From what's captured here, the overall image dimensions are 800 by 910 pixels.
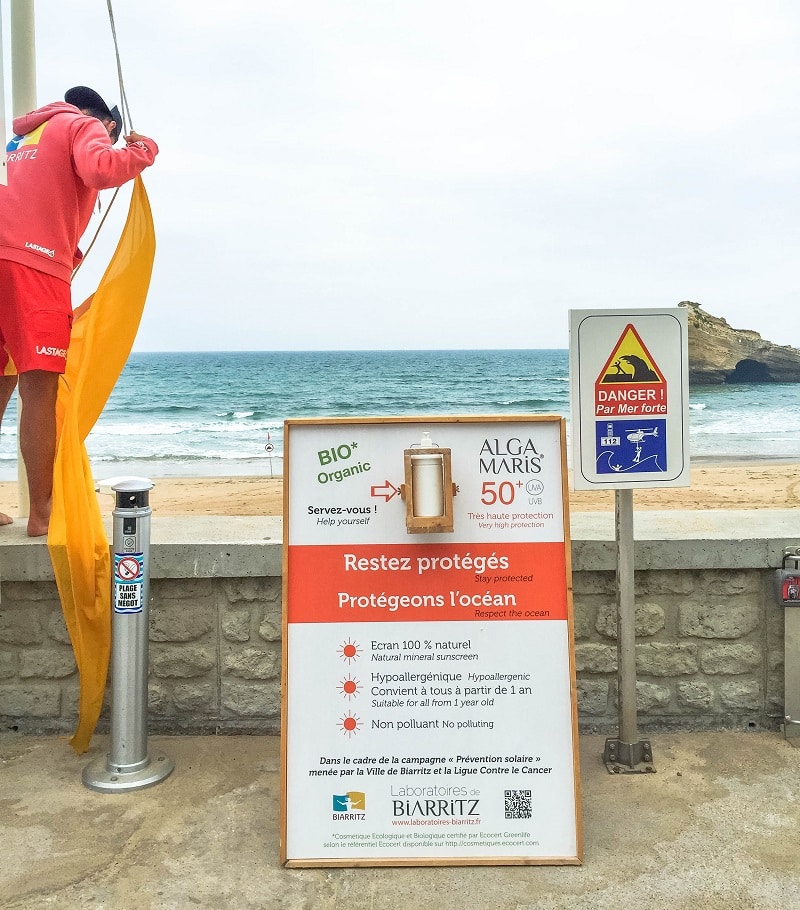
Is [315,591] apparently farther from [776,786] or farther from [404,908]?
[776,786]

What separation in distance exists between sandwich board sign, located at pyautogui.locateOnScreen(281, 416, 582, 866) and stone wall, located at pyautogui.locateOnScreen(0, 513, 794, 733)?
0.59 m

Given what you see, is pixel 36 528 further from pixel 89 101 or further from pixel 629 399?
pixel 629 399

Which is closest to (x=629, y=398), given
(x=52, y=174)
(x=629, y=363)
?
(x=629, y=363)

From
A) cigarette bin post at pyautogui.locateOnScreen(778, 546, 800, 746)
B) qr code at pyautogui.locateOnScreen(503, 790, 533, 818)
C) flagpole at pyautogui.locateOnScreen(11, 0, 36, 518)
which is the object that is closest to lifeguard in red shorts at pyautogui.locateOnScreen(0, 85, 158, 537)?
flagpole at pyautogui.locateOnScreen(11, 0, 36, 518)

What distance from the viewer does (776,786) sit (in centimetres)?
271

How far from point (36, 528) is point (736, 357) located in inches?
1421

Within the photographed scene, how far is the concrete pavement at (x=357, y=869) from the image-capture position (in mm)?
2148

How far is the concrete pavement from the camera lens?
2.15m

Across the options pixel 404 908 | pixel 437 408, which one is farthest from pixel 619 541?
pixel 437 408

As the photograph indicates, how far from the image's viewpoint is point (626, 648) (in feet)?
9.11

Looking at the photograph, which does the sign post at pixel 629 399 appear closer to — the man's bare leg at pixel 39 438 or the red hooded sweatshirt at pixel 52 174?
the red hooded sweatshirt at pixel 52 174

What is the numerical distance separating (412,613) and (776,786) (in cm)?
134

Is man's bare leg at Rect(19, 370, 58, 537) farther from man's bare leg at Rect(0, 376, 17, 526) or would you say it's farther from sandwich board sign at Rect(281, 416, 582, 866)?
sandwich board sign at Rect(281, 416, 582, 866)

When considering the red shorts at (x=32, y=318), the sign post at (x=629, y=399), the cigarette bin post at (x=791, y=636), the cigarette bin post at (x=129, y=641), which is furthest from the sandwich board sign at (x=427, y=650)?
the red shorts at (x=32, y=318)
